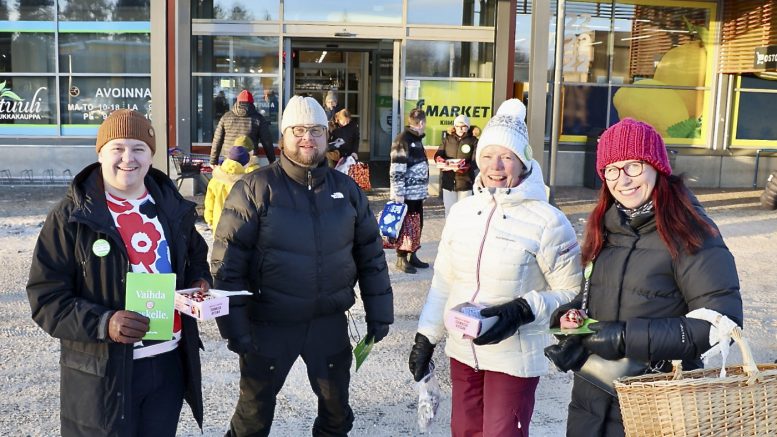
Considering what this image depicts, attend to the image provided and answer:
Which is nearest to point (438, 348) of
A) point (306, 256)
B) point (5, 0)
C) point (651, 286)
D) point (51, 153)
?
point (306, 256)

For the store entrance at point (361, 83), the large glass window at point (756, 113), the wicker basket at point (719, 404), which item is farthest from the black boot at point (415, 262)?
the large glass window at point (756, 113)

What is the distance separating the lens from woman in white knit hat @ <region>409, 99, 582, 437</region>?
3248mm

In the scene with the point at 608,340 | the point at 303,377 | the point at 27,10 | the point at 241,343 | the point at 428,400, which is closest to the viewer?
the point at 608,340

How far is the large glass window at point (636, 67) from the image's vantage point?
1645 centimetres

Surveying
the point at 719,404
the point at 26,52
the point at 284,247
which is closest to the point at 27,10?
the point at 26,52

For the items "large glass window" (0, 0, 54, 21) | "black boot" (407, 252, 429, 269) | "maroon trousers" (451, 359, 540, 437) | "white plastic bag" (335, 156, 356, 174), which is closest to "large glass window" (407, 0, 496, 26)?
"white plastic bag" (335, 156, 356, 174)

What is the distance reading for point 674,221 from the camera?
2.61 m

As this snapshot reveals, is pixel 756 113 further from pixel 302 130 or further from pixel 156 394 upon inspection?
pixel 156 394

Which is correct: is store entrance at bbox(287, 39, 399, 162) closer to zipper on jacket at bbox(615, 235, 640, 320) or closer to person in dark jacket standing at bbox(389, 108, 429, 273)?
person in dark jacket standing at bbox(389, 108, 429, 273)

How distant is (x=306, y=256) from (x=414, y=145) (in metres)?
5.13

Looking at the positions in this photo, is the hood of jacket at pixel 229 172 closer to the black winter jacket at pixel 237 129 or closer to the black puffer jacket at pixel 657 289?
the black winter jacket at pixel 237 129

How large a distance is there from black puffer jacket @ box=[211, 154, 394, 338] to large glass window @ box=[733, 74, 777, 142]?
51.5 feet

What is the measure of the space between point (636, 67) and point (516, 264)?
14777 millimetres

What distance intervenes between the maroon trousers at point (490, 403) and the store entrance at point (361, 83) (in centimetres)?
1476
